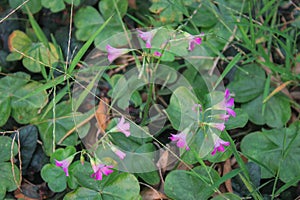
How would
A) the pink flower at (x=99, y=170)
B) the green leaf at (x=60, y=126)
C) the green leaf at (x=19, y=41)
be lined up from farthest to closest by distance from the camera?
1. the green leaf at (x=19, y=41)
2. the green leaf at (x=60, y=126)
3. the pink flower at (x=99, y=170)

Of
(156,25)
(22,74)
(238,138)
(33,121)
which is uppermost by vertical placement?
(156,25)

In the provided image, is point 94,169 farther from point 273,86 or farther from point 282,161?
point 273,86

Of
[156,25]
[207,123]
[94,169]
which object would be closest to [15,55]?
[156,25]

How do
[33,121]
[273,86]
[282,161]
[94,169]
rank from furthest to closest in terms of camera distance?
[273,86] → [33,121] → [282,161] → [94,169]

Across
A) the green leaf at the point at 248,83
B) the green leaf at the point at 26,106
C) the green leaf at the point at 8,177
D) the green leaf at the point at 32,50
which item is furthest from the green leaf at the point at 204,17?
the green leaf at the point at 8,177

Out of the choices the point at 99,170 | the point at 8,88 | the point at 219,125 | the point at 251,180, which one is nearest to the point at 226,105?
the point at 219,125

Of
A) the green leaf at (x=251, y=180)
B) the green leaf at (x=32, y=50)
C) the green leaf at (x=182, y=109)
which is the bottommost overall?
the green leaf at (x=251, y=180)

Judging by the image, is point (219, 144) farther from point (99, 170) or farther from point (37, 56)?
point (37, 56)

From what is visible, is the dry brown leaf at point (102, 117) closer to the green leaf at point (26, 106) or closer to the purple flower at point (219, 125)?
the green leaf at point (26, 106)
